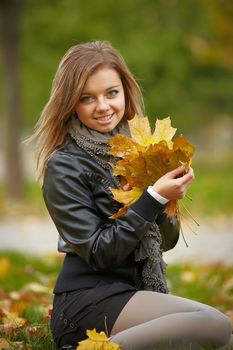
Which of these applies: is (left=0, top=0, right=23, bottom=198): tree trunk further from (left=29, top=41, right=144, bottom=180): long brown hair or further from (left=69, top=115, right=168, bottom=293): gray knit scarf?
(left=69, top=115, right=168, bottom=293): gray knit scarf

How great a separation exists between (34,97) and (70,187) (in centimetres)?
1878

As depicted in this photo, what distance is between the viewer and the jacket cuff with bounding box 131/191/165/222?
9.57ft

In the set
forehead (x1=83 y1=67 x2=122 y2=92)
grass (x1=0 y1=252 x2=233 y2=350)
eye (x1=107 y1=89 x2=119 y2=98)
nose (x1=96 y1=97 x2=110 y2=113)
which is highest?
forehead (x1=83 y1=67 x2=122 y2=92)

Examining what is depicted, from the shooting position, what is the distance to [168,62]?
1944cm

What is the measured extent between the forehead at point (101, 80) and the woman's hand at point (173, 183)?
550 millimetres

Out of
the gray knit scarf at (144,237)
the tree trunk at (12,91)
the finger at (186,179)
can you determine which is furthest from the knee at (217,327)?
the tree trunk at (12,91)

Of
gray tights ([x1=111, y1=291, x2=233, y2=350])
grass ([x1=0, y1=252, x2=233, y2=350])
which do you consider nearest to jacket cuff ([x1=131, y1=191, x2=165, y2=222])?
gray tights ([x1=111, y1=291, x2=233, y2=350])

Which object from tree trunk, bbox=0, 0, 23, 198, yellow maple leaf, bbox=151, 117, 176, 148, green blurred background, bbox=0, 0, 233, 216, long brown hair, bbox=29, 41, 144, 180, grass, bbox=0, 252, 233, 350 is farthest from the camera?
green blurred background, bbox=0, 0, 233, 216

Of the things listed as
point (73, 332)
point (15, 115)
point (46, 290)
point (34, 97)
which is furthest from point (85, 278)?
point (34, 97)

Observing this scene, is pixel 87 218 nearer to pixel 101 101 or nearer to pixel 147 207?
pixel 147 207

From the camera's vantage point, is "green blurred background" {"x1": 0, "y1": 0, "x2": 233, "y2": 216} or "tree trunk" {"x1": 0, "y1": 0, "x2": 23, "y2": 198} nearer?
"tree trunk" {"x1": 0, "y1": 0, "x2": 23, "y2": 198}

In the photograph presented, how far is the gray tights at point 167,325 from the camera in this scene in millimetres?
2934

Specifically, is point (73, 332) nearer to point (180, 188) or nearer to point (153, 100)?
point (180, 188)

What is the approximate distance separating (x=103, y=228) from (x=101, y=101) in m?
0.59
